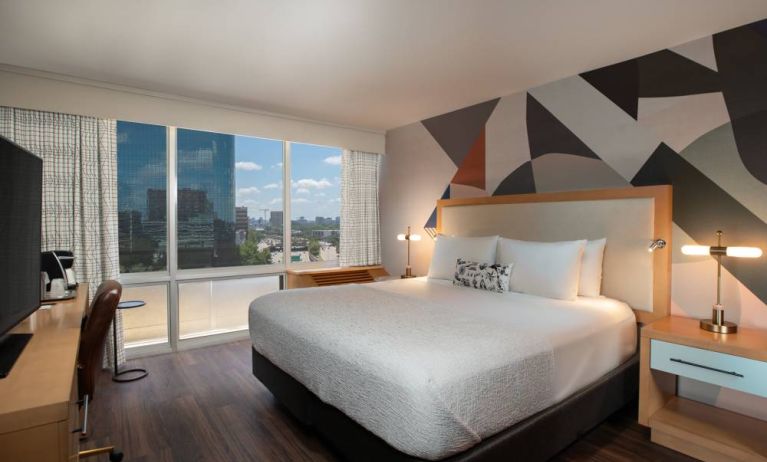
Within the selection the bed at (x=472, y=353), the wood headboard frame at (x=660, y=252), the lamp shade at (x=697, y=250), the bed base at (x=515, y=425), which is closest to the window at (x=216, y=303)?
the bed at (x=472, y=353)

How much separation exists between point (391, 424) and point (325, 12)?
2127 millimetres

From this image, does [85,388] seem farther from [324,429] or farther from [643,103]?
[643,103]

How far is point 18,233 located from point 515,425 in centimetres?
218

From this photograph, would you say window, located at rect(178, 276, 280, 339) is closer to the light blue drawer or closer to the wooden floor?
the wooden floor

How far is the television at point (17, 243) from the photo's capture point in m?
1.36

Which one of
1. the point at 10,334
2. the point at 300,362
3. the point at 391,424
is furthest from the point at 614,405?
the point at 10,334

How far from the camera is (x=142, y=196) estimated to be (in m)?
3.78

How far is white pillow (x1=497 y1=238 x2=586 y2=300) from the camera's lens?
2.76 m

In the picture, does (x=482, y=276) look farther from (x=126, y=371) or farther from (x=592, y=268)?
(x=126, y=371)

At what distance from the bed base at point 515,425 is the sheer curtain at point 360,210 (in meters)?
2.48

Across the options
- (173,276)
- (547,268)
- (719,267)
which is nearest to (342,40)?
(547,268)

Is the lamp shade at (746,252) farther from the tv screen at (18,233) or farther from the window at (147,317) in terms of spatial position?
the window at (147,317)

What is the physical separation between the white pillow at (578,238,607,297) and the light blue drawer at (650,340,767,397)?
61 cm

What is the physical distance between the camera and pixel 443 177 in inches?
173
